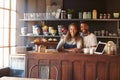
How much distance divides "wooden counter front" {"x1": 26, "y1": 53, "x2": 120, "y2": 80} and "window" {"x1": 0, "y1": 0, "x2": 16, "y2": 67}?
1501 mm

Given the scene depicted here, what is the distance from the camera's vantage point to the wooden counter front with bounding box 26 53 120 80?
14.3ft

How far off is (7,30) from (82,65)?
2.52 meters

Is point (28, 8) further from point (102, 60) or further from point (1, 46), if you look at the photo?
point (102, 60)

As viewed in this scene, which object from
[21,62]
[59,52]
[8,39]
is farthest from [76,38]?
[8,39]

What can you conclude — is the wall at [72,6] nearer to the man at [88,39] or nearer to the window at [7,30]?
the window at [7,30]

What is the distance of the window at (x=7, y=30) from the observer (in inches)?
233

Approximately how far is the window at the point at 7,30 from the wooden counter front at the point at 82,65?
4.92 feet

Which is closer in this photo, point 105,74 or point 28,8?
point 105,74

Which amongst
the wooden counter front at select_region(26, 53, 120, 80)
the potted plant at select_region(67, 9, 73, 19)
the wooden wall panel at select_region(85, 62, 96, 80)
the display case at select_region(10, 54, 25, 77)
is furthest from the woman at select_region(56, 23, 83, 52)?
the potted plant at select_region(67, 9, 73, 19)

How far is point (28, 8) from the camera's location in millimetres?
7156

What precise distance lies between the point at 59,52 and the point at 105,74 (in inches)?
35.3

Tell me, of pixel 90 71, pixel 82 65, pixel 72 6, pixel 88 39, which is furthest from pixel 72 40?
pixel 72 6

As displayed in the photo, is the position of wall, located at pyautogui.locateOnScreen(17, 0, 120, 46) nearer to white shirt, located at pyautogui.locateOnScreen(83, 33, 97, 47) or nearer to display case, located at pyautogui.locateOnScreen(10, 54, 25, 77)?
display case, located at pyautogui.locateOnScreen(10, 54, 25, 77)

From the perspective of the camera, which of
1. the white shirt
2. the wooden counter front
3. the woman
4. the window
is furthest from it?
the window
